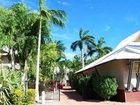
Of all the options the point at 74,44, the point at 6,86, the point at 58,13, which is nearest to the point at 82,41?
the point at 74,44

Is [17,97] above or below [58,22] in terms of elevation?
below

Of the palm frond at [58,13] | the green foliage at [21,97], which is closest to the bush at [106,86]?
the green foliage at [21,97]

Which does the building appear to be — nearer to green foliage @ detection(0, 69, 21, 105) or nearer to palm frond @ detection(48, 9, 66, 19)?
palm frond @ detection(48, 9, 66, 19)

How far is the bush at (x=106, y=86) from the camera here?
82.5 feet

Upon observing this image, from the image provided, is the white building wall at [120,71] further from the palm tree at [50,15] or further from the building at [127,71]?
the palm tree at [50,15]

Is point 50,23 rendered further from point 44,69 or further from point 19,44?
point 44,69

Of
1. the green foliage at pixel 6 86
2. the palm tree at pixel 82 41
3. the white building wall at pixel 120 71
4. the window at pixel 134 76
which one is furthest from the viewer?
the palm tree at pixel 82 41

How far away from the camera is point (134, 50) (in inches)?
1011

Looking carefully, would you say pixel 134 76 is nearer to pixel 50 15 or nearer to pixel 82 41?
pixel 50 15

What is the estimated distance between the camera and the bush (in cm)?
2514

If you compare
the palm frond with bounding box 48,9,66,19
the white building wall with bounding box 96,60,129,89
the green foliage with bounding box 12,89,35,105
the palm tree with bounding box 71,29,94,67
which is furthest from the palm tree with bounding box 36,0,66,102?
the palm tree with bounding box 71,29,94,67

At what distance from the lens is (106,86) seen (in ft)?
82.3

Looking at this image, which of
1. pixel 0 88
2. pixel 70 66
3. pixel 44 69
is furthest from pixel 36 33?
pixel 70 66

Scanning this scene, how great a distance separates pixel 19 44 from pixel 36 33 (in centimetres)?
358
